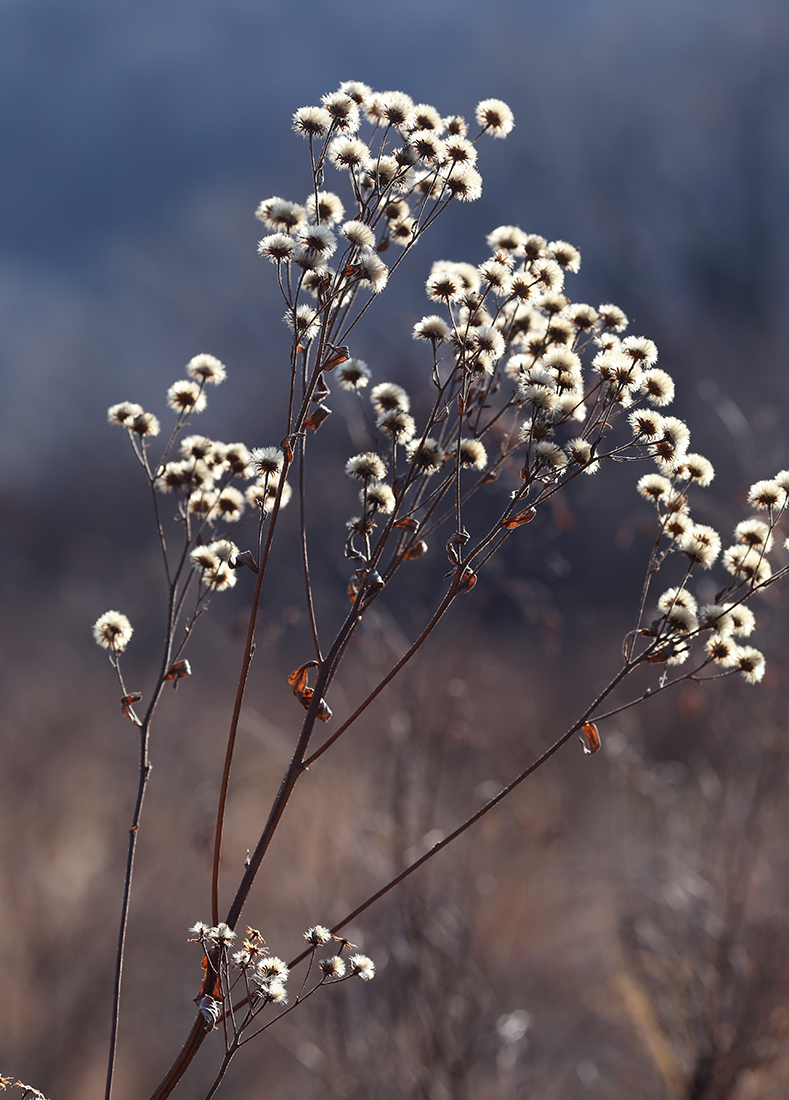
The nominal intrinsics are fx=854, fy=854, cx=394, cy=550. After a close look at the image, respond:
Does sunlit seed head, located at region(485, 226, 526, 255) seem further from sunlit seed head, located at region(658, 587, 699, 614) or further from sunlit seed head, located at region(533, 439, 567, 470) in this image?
sunlit seed head, located at region(658, 587, 699, 614)

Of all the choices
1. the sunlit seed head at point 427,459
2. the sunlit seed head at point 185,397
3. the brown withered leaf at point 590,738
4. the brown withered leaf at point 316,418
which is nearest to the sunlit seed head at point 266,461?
Answer: the brown withered leaf at point 316,418

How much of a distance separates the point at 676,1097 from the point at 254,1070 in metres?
2.96

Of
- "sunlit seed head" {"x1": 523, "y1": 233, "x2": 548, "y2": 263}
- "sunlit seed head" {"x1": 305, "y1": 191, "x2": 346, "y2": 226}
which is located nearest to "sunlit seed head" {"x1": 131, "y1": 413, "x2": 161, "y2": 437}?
"sunlit seed head" {"x1": 305, "y1": 191, "x2": 346, "y2": 226}

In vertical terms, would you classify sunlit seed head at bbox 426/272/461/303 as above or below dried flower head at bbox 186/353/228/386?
below

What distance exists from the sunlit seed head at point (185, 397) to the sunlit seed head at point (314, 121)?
0.41 m

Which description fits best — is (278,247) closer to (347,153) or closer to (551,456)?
(347,153)

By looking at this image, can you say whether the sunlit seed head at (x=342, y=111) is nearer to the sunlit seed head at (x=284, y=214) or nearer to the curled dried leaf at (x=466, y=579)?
the sunlit seed head at (x=284, y=214)

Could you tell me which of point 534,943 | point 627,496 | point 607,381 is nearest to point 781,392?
point 627,496

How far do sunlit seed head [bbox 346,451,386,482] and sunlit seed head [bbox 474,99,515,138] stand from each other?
1.73ft

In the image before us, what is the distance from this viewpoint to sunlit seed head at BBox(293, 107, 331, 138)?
3.66ft

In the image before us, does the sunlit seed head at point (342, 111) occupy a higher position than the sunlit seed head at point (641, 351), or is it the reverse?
the sunlit seed head at point (342, 111)

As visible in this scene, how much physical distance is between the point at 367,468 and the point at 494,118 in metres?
0.57

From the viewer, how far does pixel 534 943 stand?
253 inches

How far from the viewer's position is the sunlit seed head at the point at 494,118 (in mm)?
1240
